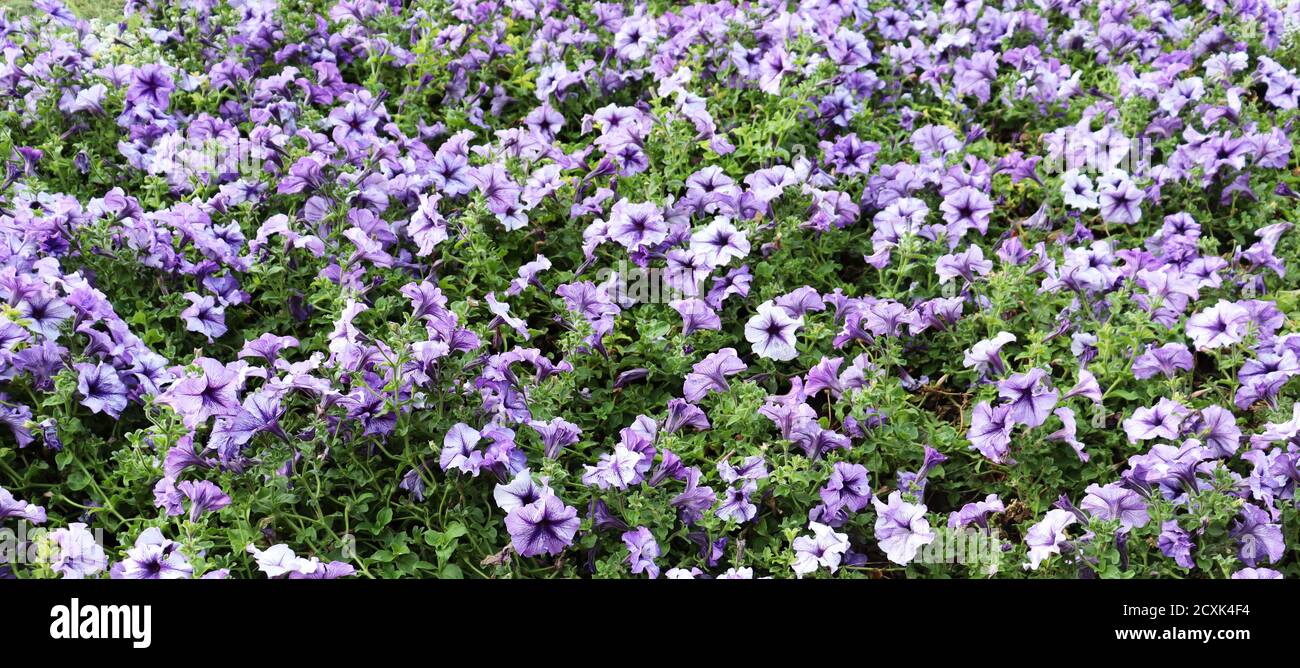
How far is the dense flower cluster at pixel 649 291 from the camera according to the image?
3053mm

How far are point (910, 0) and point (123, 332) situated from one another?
4.01 metres

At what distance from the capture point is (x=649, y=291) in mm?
3914

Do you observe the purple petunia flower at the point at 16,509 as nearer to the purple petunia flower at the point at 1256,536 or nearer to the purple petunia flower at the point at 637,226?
the purple petunia flower at the point at 637,226

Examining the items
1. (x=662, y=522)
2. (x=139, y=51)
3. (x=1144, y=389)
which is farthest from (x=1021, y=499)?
(x=139, y=51)

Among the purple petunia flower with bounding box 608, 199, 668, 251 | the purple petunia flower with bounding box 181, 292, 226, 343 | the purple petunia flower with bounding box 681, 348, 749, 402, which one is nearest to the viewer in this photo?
the purple petunia flower with bounding box 681, 348, 749, 402

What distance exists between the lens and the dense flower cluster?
3.05 m

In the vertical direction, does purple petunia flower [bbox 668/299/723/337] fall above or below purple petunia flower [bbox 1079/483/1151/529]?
above

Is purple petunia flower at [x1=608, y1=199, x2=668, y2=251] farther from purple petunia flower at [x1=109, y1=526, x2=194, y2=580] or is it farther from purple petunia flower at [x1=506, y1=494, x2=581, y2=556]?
purple petunia flower at [x1=109, y1=526, x2=194, y2=580]

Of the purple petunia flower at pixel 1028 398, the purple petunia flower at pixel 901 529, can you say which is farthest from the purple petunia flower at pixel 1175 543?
the purple petunia flower at pixel 901 529

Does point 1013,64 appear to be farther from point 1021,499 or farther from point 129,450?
point 129,450

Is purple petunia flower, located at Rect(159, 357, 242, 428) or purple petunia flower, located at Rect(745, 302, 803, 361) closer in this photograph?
purple petunia flower, located at Rect(159, 357, 242, 428)

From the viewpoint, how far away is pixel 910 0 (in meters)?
5.81

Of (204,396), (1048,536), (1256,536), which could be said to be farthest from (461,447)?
(1256,536)

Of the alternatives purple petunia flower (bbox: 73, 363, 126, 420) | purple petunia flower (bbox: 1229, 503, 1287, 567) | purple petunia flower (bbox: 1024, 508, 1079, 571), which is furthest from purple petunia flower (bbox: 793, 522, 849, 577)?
purple petunia flower (bbox: 73, 363, 126, 420)
